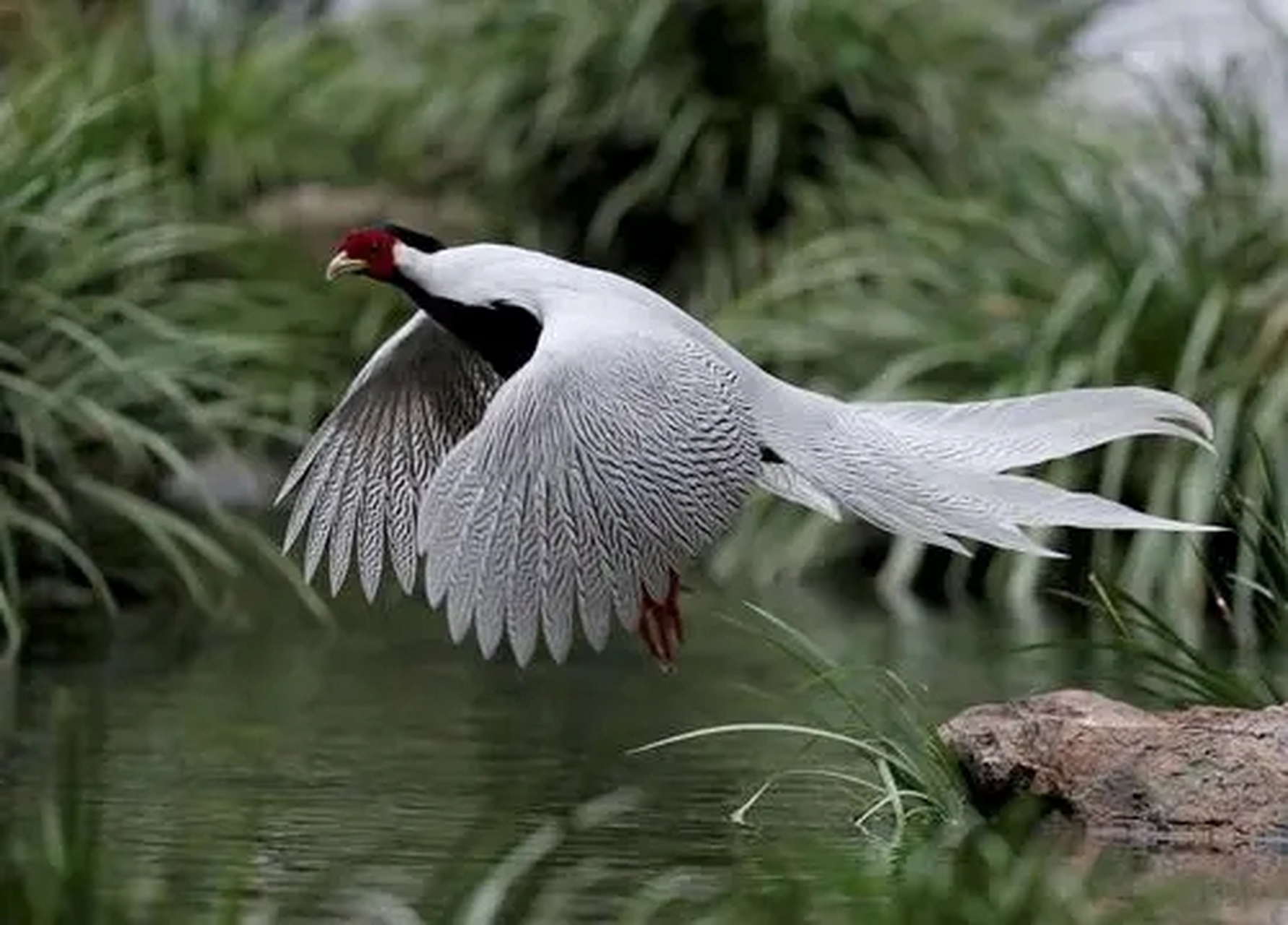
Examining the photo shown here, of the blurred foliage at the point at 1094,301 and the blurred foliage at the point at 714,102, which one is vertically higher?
the blurred foliage at the point at 714,102

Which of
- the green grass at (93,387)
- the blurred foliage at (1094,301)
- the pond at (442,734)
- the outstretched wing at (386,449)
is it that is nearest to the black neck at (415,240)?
the outstretched wing at (386,449)

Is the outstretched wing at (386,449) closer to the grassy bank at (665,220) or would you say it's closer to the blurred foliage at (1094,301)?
the grassy bank at (665,220)

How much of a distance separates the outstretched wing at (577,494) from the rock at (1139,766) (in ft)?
2.13

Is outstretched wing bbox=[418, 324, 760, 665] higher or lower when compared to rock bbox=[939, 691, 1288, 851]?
higher

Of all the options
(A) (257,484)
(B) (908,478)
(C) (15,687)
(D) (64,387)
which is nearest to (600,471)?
(B) (908,478)

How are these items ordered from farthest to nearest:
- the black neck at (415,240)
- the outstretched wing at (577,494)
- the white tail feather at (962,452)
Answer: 1. the black neck at (415,240)
2. the white tail feather at (962,452)
3. the outstretched wing at (577,494)

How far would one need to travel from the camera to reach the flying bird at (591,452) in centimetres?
630

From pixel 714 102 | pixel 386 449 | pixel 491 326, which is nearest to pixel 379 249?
pixel 491 326

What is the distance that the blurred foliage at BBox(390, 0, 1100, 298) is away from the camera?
47.6ft

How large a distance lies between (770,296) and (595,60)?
214 cm

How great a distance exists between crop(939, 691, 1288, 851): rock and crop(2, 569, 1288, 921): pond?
1.00 feet

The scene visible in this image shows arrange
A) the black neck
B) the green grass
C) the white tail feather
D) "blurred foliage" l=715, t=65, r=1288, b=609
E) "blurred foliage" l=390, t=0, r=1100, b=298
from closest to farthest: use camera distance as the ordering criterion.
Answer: the white tail feather < the black neck < the green grass < "blurred foliage" l=715, t=65, r=1288, b=609 < "blurred foliage" l=390, t=0, r=1100, b=298

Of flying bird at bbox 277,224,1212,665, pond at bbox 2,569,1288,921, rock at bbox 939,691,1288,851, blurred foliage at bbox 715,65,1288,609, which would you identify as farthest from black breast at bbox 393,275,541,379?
blurred foliage at bbox 715,65,1288,609

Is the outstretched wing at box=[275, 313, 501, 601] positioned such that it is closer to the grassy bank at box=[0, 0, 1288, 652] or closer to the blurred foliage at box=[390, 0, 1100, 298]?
the grassy bank at box=[0, 0, 1288, 652]
